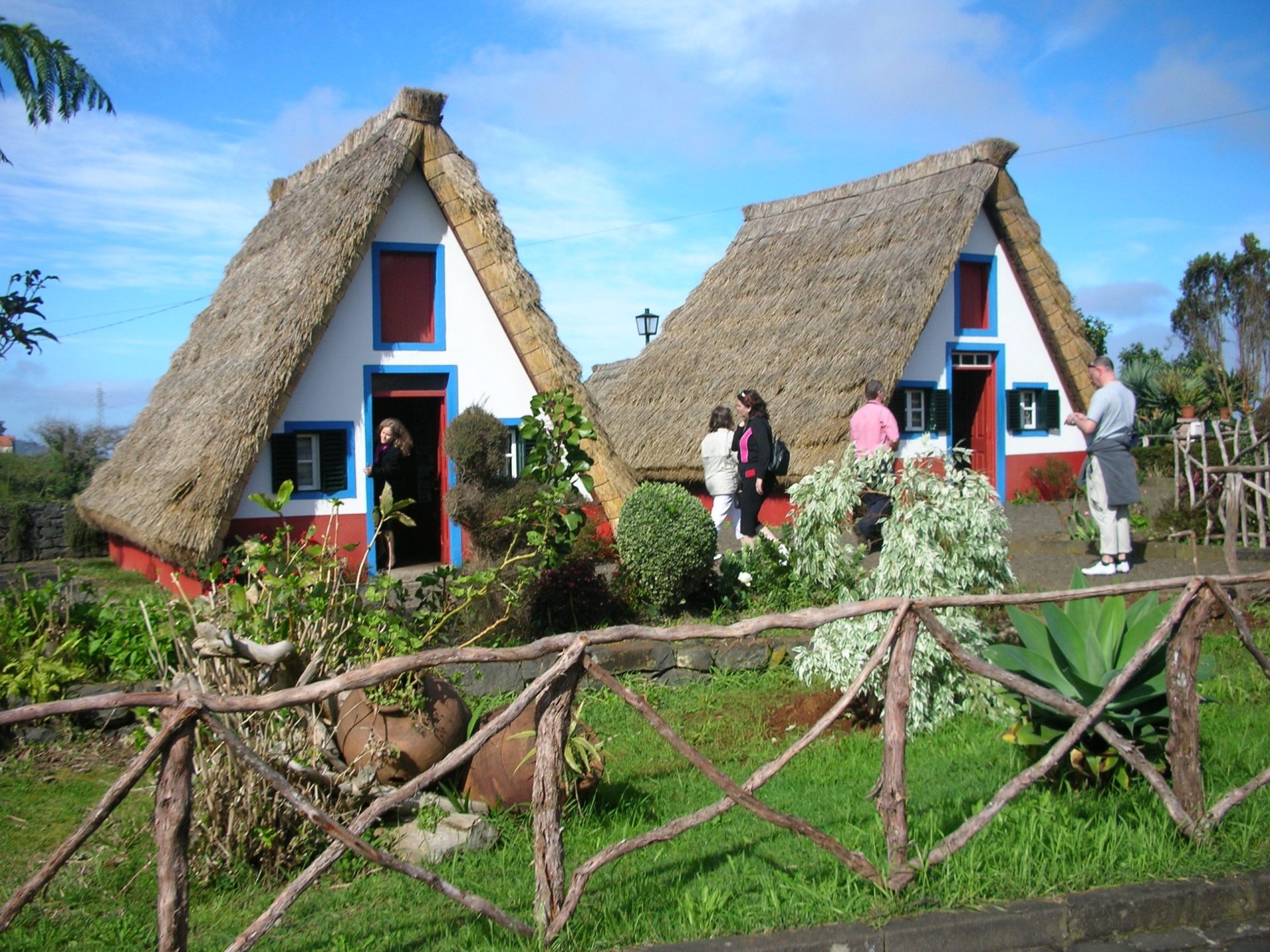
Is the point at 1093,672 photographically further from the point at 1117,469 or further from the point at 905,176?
the point at 905,176

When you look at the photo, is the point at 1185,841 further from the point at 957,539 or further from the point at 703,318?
the point at 703,318

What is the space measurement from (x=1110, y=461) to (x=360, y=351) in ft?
22.4

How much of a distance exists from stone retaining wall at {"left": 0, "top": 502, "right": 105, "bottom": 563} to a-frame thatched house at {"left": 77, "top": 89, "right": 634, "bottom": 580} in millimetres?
4602

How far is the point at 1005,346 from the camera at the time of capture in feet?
50.3

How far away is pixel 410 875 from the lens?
3285mm

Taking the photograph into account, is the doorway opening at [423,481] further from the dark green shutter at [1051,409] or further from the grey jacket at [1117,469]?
the dark green shutter at [1051,409]

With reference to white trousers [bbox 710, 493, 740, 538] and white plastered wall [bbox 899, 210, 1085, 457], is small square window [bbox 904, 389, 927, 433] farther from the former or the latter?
white trousers [bbox 710, 493, 740, 538]

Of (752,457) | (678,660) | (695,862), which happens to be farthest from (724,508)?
(695,862)

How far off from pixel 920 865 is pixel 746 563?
4.83 meters

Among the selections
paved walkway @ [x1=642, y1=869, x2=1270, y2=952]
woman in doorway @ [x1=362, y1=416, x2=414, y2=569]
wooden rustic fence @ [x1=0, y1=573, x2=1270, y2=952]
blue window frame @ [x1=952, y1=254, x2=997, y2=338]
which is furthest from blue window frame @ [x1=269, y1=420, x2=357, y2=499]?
blue window frame @ [x1=952, y1=254, x2=997, y2=338]

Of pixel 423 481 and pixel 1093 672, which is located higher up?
pixel 423 481

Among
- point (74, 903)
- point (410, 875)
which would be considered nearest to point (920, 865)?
point (410, 875)

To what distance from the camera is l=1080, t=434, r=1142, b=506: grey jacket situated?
9008 mm

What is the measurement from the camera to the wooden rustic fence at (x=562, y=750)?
3086 mm
